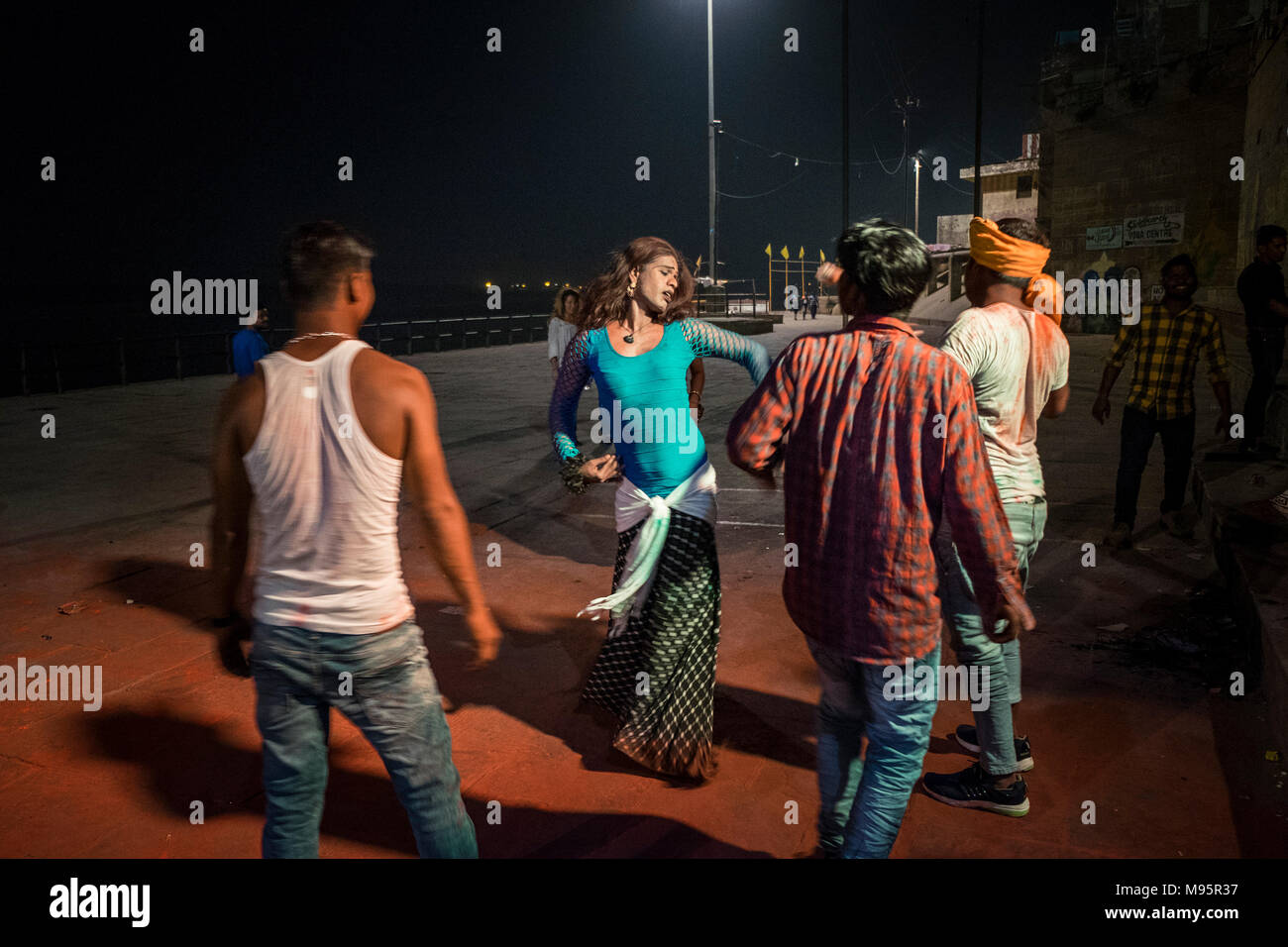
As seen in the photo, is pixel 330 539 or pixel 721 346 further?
pixel 721 346

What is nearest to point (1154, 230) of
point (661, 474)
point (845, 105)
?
point (845, 105)

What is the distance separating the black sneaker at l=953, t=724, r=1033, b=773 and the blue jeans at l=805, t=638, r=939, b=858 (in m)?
0.96

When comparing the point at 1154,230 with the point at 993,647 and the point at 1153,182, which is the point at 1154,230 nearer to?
the point at 1153,182

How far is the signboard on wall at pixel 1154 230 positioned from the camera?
2352 cm

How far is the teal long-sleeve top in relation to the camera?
3133 mm

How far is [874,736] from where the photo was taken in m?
2.19

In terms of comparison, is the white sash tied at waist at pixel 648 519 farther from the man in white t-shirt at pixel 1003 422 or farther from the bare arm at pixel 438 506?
the bare arm at pixel 438 506

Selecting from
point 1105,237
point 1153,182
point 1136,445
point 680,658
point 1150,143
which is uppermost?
point 1150,143

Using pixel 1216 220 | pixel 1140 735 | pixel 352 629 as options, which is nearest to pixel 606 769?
pixel 352 629

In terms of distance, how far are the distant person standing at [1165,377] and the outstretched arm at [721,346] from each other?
3306 millimetres

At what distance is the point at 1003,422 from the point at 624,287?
1.36m

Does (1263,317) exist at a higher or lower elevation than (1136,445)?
higher

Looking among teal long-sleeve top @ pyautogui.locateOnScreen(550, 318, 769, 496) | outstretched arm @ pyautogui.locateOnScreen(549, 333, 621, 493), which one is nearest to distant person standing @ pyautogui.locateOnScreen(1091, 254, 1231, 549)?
teal long-sleeve top @ pyautogui.locateOnScreen(550, 318, 769, 496)

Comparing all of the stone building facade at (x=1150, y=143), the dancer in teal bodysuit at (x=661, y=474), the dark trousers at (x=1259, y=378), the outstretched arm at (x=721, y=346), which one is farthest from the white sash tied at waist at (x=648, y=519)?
the stone building facade at (x=1150, y=143)
